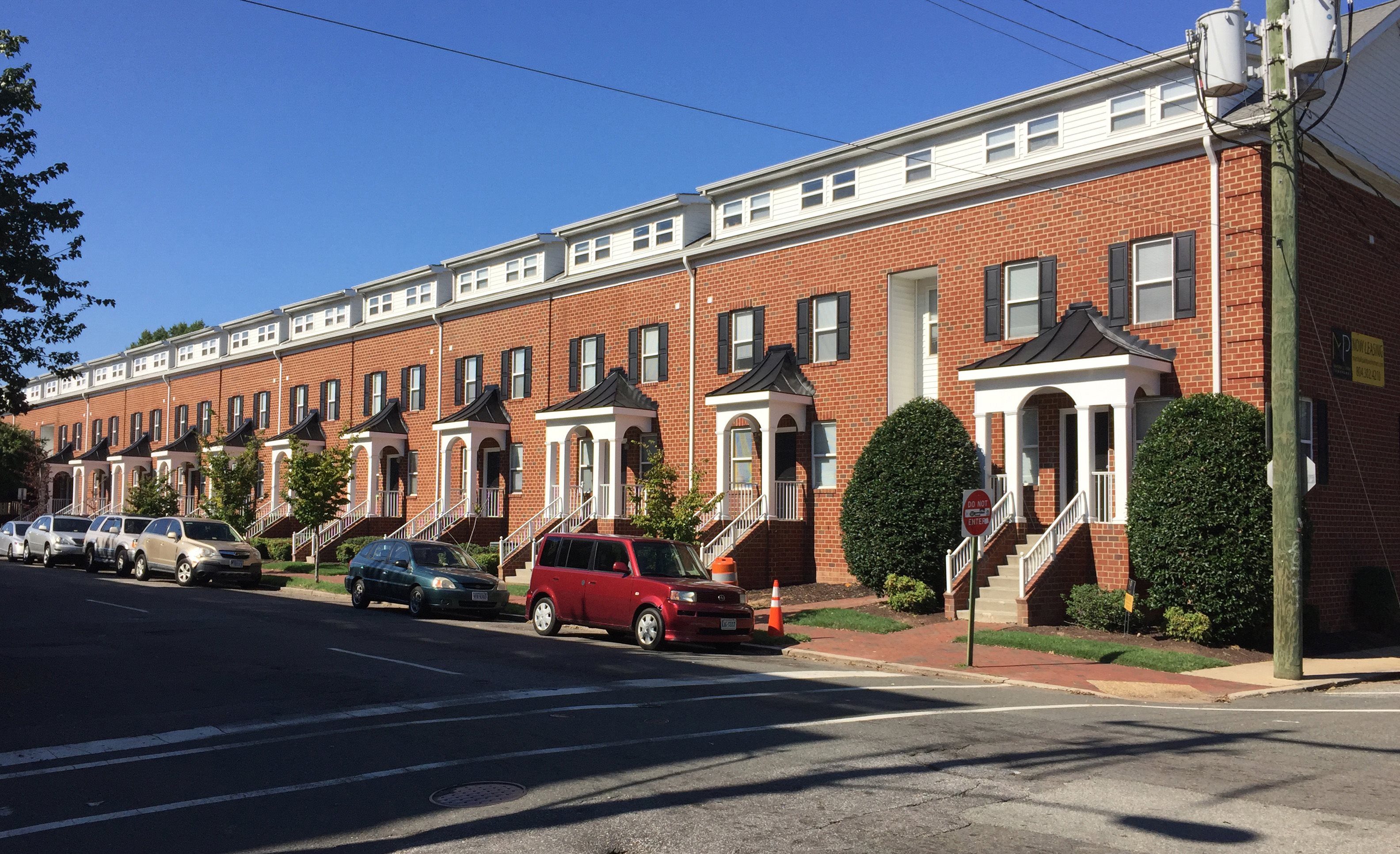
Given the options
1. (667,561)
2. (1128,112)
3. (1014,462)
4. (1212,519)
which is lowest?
(667,561)

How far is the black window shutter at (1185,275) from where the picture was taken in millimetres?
20781

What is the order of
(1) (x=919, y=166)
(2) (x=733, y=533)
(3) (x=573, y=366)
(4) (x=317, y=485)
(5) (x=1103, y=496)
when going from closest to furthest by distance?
1. (5) (x=1103, y=496)
2. (1) (x=919, y=166)
3. (2) (x=733, y=533)
4. (4) (x=317, y=485)
5. (3) (x=573, y=366)

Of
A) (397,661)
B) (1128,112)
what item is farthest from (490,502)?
(1128,112)

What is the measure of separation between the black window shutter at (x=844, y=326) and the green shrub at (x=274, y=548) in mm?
23395

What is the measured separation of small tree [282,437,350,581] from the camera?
3366 cm

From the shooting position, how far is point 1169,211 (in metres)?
21.3

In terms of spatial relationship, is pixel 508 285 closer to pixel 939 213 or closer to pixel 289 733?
pixel 939 213

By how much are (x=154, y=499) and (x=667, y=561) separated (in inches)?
1540

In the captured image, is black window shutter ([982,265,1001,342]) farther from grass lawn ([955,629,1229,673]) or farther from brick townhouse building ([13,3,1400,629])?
grass lawn ([955,629,1229,673])

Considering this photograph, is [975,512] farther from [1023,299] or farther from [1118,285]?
[1023,299]

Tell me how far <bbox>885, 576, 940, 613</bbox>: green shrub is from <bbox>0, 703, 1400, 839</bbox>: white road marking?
8140mm

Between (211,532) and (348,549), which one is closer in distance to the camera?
(211,532)

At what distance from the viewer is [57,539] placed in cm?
3681

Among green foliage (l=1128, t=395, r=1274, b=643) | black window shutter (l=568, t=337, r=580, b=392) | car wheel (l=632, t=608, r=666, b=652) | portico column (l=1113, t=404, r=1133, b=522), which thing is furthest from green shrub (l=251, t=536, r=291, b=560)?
green foliage (l=1128, t=395, r=1274, b=643)
